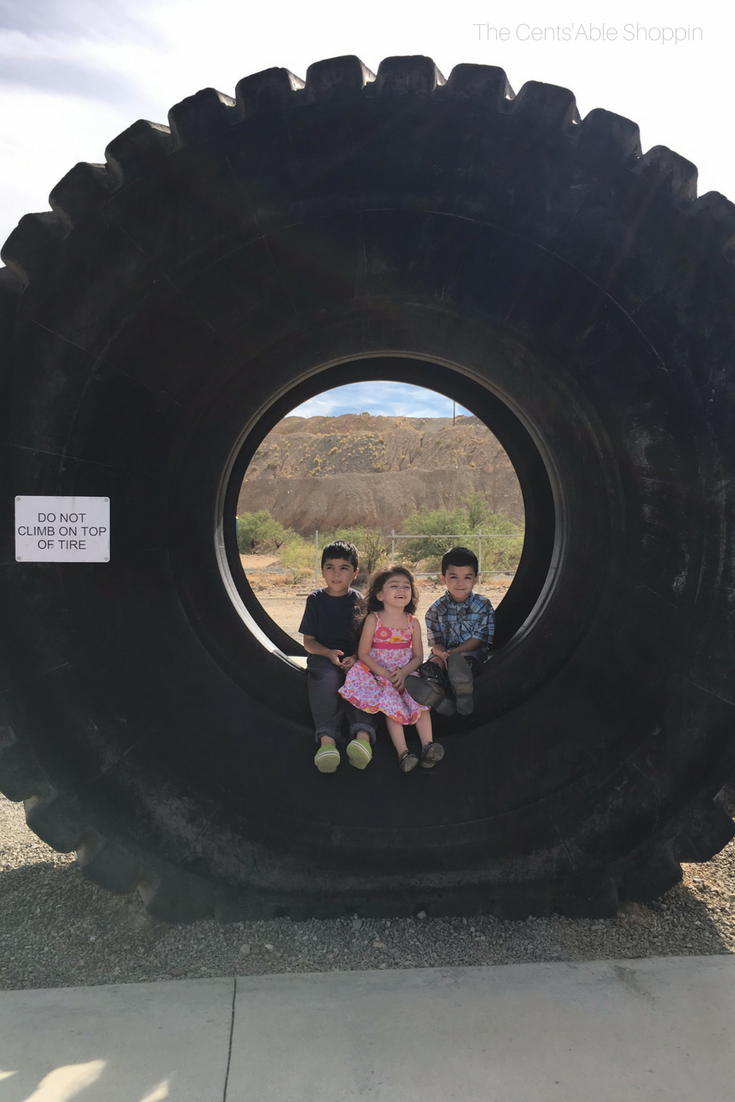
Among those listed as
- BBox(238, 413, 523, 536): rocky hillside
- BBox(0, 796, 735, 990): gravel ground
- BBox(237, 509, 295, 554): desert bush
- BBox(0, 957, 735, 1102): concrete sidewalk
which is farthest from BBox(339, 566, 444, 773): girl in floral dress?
BBox(238, 413, 523, 536): rocky hillside

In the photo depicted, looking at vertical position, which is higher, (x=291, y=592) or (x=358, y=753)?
(x=358, y=753)

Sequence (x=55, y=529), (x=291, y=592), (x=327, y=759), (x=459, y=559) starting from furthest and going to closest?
(x=291, y=592) < (x=459, y=559) < (x=327, y=759) < (x=55, y=529)

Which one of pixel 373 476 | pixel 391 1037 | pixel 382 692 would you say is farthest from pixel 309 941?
pixel 373 476

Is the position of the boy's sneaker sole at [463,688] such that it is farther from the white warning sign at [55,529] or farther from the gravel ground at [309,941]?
the white warning sign at [55,529]

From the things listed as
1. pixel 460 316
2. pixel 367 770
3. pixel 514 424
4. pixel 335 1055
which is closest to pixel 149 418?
pixel 460 316

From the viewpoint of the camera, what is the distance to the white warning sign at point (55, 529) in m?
2.12

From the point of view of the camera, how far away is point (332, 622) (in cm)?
306

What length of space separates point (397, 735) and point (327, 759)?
0.84 feet

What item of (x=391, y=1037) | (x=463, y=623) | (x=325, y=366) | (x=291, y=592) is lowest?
(x=391, y=1037)

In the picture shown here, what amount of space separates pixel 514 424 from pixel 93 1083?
2507mm

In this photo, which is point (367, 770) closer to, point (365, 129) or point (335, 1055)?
point (335, 1055)

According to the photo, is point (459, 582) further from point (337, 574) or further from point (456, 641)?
point (337, 574)

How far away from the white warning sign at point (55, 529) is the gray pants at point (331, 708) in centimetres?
80

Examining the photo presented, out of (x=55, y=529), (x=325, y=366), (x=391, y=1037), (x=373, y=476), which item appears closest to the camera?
(x=391, y=1037)
